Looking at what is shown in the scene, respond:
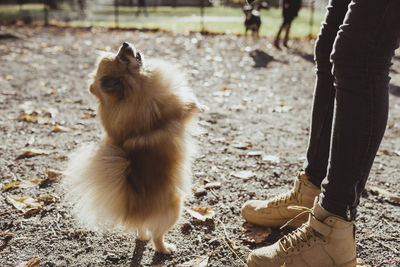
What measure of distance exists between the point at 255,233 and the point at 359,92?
1.12m

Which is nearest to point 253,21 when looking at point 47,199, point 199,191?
point 199,191

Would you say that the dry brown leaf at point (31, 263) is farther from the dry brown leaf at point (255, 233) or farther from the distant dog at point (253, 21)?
the distant dog at point (253, 21)

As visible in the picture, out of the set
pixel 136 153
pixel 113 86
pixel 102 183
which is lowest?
pixel 102 183

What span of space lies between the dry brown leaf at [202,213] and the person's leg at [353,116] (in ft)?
2.59

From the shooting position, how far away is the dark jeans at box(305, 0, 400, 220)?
137 cm

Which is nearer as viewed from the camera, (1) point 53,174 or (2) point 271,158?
(1) point 53,174

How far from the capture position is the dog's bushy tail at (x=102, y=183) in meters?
1.75

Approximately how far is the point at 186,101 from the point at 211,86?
3732 mm

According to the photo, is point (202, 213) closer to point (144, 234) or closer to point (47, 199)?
point (144, 234)

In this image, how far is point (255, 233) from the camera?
2.18 m

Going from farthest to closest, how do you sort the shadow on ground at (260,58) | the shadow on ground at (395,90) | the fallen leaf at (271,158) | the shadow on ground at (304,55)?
the shadow on ground at (304,55) < the shadow on ground at (260,58) < the shadow on ground at (395,90) < the fallen leaf at (271,158)

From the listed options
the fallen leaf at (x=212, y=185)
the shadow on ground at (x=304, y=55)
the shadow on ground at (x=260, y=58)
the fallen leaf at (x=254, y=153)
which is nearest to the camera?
the fallen leaf at (x=212, y=185)

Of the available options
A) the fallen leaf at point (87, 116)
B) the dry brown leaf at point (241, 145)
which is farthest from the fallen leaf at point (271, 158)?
the fallen leaf at point (87, 116)

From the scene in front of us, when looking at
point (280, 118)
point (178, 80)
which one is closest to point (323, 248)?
point (178, 80)
